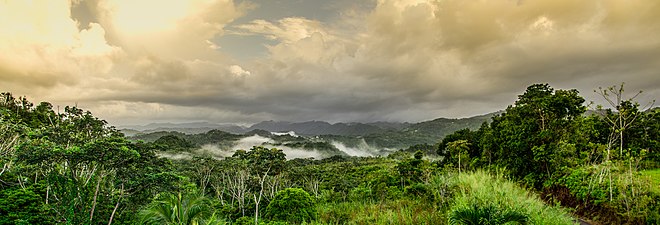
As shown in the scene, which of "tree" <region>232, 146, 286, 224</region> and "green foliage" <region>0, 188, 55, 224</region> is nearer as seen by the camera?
"green foliage" <region>0, 188, 55, 224</region>

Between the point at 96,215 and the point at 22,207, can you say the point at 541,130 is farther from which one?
the point at 22,207

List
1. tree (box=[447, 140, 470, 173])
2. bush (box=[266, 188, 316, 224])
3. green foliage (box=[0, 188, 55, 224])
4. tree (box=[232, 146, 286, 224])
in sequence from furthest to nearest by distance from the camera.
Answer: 1. tree (box=[232, 146, 286, 224])
2. bush (box=[266, 188, 316, 224])
3. tree (box=[447, 140, 470, 173])
4. green foliage (box=[0, 188, 55, 224])

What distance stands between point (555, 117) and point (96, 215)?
24882mm

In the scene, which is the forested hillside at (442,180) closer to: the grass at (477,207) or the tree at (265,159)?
the grass at (477,207)

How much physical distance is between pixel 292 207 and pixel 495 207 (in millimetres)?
19303

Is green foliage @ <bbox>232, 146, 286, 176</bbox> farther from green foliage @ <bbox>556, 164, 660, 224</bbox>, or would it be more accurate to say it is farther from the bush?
green foliage @ <bbox>556, 164, 660, 224</bbox>

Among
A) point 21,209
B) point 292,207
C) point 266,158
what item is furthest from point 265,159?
point 21,209

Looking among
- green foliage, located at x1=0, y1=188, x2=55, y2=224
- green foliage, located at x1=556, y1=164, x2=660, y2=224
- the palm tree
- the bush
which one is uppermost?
green foliage, located at x1=556, y1=164, x2=660, y2=224

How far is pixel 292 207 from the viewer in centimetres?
2441

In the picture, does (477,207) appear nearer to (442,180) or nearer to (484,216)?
(484,216)

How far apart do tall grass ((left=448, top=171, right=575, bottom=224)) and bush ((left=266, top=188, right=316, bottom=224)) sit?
1404cm

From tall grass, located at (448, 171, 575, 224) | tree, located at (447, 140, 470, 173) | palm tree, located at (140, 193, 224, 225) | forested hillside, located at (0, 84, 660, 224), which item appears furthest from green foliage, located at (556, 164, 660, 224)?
palm tree, located at (140, 193, 224, 225)

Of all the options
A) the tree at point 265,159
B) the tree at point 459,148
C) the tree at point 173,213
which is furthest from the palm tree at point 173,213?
the tree at point 265,159

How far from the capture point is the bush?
23250 mm
